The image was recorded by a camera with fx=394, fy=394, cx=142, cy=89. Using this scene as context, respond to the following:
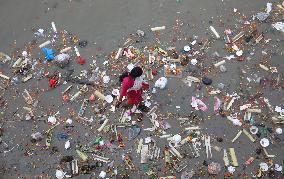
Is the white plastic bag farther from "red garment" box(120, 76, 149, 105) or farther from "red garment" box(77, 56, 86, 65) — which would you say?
"red garment" box(77, 56, 86, 65)

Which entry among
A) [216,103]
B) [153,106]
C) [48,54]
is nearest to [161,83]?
[153,106]

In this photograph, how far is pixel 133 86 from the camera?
8.22 metres

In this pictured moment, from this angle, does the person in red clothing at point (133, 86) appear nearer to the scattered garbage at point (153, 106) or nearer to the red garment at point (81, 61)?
the scattered garbage at point (153, 106)

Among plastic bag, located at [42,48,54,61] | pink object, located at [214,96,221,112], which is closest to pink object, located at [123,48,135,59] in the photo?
plastic bag, located at [42,48,54,61]

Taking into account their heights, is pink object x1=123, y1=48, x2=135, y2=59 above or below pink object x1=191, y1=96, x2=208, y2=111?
above

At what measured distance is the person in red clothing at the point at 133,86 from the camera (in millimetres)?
7953

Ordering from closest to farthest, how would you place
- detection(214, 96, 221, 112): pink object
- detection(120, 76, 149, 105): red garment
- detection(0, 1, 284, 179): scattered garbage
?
1. detection(120, 76, 149, 105): red garment
2. detection(0, 1, 284, 179): scattered garbage
3. detection(214, 96, 221, 112): pink object

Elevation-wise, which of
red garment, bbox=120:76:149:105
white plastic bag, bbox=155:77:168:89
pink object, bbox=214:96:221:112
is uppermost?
red garment, bbox=120:76:149:105

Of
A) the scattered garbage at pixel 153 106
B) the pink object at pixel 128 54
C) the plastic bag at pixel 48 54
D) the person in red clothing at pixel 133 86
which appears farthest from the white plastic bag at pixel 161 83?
the plastic bag at pixel 48 54

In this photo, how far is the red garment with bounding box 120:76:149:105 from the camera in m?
8.10

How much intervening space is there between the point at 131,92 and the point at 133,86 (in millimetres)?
313

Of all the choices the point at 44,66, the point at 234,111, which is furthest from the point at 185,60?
the point at 44,66

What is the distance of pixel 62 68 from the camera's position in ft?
32.2

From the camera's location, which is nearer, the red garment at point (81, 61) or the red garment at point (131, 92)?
the red garment at point (131, 92)
